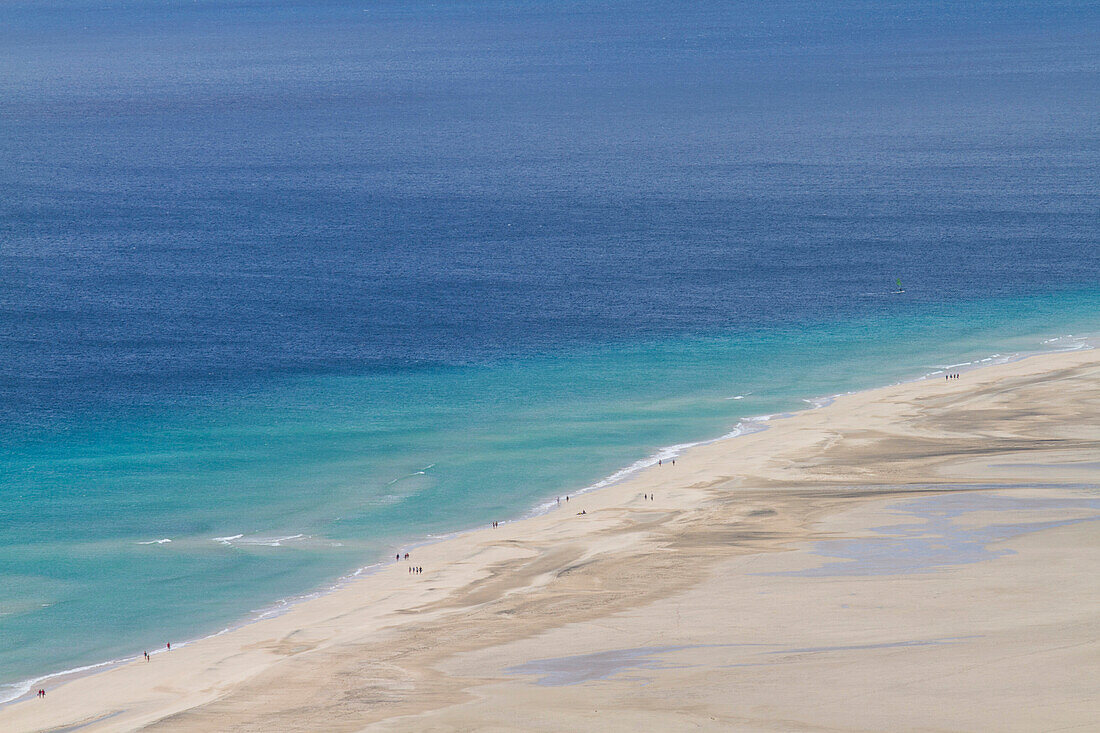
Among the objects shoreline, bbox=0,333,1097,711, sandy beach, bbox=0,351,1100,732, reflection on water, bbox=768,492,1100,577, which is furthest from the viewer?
reflection on water, bbox=768,492,1100,577

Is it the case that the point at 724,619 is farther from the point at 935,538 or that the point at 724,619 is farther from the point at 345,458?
the point at 345,458

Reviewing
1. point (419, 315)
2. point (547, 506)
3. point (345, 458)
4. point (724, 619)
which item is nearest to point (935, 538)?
point (724, 619)

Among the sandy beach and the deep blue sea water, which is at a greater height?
the deep blue sea water

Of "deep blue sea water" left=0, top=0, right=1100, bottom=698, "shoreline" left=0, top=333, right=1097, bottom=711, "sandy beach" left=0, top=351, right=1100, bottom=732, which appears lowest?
"sandy beach" left=0, top=351, right=1100, bottom=732

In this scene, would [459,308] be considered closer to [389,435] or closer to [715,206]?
[389,435]

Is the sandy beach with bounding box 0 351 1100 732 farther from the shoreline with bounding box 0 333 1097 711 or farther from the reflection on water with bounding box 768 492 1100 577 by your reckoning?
the shoreline with bounding box 0 333 1097 711

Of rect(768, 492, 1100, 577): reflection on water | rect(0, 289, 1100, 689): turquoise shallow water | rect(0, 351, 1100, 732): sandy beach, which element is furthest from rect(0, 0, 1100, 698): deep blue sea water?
rect(768, 492, 1100, 577): reflection on water

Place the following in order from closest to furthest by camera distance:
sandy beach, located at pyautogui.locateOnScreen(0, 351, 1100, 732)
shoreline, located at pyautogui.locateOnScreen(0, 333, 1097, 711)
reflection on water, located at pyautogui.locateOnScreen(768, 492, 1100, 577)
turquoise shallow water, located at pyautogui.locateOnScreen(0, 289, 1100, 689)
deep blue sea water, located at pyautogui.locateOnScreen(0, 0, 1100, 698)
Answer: sandy beach, located at pyautogui.locateOnScreen(0, 351, 1100, 732), shoreline, located at pyautogui.locateOnScreen(0, 333, 1097, 711), reflection on water, located at pyautogui.locateOnScreen(768, 492, 1100, 577), turquoise shallow water, located at pyautogui.locateOnScreen(0, 289, 1100, 689), deep blue sea water, located at pyautogui.locateOnScreen(0, 0, 1100, 698)

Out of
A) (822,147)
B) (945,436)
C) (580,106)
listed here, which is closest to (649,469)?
(945,436)
